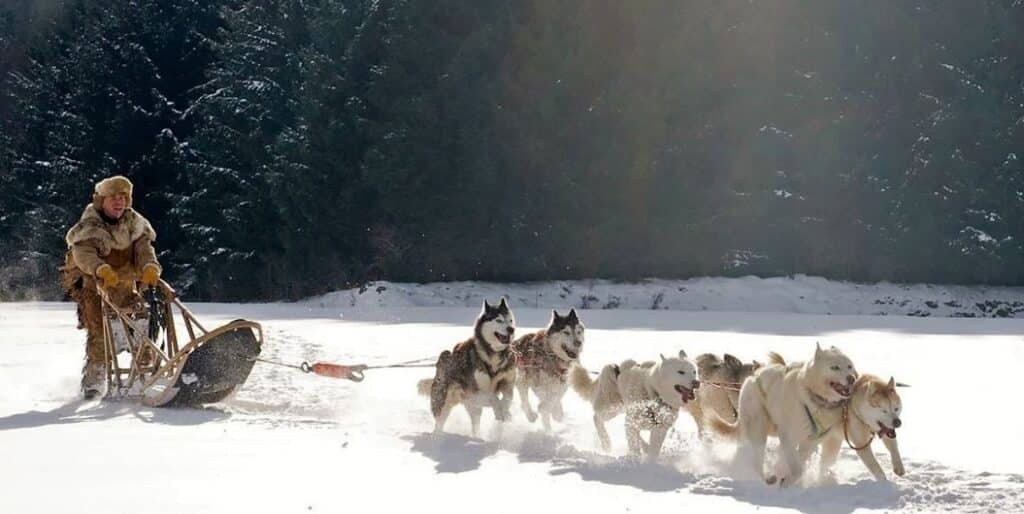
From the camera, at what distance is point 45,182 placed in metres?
36.7

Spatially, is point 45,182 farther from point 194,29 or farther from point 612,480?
point 612,480

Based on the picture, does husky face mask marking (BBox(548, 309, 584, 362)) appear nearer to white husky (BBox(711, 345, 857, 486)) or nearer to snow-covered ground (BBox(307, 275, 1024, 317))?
white husky (BBox(711, 345, 857, 486))

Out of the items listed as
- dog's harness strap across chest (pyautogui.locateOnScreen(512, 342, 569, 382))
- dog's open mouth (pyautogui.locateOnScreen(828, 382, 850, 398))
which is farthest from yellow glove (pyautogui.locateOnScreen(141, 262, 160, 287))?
dog's open mouth (pyautogui.locateOnScreen(828, 382, 850, 398))

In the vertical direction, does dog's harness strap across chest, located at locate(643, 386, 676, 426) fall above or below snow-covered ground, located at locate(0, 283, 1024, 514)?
above

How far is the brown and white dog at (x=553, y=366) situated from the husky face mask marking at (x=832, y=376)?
264cm

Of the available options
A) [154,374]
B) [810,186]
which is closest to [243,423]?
[154,374]

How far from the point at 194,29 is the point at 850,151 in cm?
2009

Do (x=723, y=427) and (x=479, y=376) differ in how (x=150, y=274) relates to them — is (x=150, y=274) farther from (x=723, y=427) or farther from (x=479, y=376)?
(x=723, y=427)

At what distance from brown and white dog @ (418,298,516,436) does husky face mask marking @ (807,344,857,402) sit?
253 centimetres

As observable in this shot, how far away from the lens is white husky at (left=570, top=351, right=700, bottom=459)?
742 cm

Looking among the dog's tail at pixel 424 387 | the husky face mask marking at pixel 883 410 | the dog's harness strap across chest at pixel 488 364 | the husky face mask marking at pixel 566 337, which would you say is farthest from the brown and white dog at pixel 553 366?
the husky face mask marking at pixel 883 410

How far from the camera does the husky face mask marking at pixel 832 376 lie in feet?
21.3

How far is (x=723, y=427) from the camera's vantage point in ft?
24.4

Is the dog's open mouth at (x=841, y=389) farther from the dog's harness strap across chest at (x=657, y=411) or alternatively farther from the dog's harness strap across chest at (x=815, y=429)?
the dog's harness strap across chest at (x=657, y=411)
